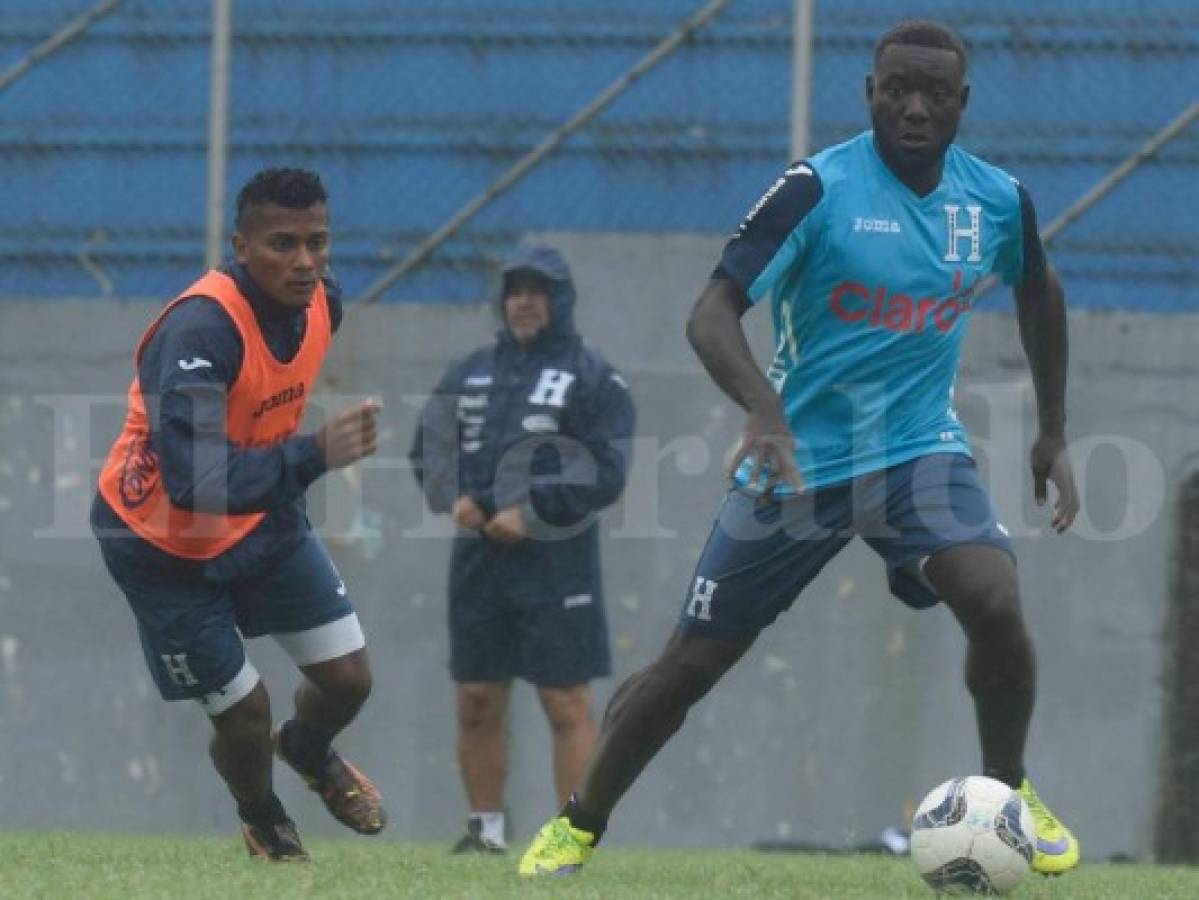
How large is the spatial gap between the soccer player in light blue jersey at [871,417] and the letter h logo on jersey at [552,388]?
274 centimetres

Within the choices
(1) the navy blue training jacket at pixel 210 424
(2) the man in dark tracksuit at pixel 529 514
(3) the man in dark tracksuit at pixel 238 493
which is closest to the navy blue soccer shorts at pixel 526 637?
(2) the man in dark tracksuit at pixel 529 514

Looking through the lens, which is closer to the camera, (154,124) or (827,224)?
(827,224)

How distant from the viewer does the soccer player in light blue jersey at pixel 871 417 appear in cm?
677

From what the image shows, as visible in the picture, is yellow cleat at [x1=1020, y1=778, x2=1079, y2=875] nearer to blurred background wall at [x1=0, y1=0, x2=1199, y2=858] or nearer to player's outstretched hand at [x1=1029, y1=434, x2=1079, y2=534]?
player's outstretched hand at [x1=1029, y1=434, x2=1079, y2=534]

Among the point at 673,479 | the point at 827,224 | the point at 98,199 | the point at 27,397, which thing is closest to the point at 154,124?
the point at 98,199

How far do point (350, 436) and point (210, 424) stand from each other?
46cm

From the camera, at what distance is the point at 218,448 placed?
6.87 m

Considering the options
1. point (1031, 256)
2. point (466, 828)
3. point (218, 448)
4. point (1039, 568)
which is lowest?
point (466, 828)

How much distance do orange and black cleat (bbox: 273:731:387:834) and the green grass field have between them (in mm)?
125

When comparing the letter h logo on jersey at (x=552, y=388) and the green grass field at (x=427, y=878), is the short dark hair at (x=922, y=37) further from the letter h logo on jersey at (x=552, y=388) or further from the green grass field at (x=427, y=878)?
the letter h logo on jersey at (x=552, y=388)

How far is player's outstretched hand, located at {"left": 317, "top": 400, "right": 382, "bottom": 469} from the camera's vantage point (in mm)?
6613

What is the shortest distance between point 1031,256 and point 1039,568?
3845 mm

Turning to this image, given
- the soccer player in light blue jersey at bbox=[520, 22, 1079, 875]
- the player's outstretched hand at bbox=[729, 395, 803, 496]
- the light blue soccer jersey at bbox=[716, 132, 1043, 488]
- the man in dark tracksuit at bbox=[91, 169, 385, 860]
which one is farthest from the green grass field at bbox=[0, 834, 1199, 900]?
the light blue soccer jersey at bbox=[716, 132, 1043, 488]

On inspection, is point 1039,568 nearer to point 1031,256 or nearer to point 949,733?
point 949,733
